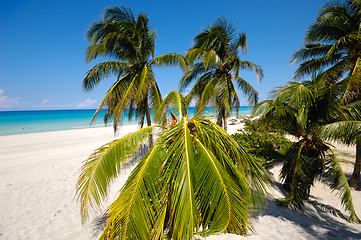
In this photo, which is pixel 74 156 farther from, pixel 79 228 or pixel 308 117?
pixel 308 117

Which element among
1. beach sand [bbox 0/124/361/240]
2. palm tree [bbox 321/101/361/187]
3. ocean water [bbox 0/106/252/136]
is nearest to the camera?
palm tree [bbox 321/101/361/187]

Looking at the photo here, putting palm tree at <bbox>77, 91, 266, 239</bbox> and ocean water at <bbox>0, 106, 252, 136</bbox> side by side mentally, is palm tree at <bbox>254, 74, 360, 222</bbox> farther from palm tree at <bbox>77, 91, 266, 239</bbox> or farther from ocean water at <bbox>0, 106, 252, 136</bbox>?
palm tree at <bbox>77, 91, 266, 239</bbox>

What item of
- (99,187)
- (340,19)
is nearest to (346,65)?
(340,19)

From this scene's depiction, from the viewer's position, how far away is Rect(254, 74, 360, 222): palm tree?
14.5 ft

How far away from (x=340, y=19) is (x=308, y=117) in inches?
218

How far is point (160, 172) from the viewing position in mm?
2330

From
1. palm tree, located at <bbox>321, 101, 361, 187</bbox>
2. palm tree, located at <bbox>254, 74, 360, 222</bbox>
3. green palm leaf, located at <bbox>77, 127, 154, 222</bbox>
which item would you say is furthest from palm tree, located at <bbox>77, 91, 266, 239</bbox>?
palm tree, located at <bbox>254, 74, 360, 222</bbox>

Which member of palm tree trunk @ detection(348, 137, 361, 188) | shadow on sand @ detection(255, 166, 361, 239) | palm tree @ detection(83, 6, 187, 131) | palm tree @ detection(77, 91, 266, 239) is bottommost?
shadow on sand @ detection(255, 166, 361, 239)

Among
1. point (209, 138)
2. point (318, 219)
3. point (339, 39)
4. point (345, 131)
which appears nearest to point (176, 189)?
point (209, 138)

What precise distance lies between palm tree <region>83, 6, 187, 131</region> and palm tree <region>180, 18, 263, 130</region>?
1.85m

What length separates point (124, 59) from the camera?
731 centimetres

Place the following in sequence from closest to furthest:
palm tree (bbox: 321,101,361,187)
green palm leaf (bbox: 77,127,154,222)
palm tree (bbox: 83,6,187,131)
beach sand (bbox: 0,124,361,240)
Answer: green palm leaf (bbox: 77,127,154,222), palm tree (bbox: 321,101,361,187), beach sand (bbox: 0,124,361,240), palm tree (bbox: 83,6,187,131)

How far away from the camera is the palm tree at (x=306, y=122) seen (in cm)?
443

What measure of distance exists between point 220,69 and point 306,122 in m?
4.59
